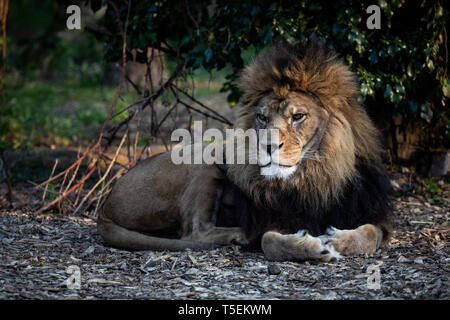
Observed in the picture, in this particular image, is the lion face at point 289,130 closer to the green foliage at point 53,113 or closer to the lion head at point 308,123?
the lion head at point 308,123

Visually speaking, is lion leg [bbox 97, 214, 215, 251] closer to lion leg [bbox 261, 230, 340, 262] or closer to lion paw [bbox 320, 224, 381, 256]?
lion leg [bbox 261, 230, 340, 262]

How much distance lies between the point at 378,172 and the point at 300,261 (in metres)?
0.91

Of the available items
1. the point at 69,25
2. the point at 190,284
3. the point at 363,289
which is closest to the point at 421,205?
the point at 363,289

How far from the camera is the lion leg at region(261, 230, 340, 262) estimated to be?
369 cm

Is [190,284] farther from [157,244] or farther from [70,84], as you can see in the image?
[70,84]

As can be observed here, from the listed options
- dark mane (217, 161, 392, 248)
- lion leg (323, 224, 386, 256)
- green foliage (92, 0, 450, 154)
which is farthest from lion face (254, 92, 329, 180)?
green foliage (92, 0, 450, 154)

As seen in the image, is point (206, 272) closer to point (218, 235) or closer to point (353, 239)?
point (218, 235)

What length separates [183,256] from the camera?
3842 millimetres

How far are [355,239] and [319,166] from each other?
524mm

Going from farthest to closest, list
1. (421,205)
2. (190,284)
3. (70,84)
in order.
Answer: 1. (70,84)
2. (421,205)
3. (190,284)

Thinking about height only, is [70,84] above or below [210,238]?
above

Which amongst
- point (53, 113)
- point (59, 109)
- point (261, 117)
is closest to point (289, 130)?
point (261, 117)

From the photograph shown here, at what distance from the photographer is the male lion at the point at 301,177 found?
3.79m

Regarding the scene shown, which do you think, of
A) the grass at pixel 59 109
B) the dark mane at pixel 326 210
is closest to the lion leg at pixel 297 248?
the dark mane at pixel 326 210
